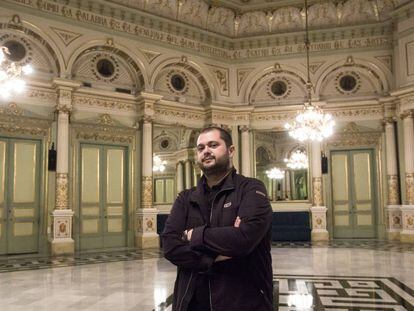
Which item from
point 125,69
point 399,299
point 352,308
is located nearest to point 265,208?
point 352,308

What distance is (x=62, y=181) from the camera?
9930 mm

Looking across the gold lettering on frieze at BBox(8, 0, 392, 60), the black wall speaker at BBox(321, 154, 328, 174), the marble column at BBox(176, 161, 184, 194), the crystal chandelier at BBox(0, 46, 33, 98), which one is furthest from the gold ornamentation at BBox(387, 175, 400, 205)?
the crystal chandelier at BBox(0, 46, 33, 98)

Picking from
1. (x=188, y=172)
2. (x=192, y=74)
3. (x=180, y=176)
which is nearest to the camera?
(x=192, y=74)

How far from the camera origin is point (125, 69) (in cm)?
1145

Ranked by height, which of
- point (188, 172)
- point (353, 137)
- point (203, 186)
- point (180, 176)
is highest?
point (353, 137)

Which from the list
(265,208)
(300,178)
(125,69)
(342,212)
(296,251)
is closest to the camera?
(265,208)

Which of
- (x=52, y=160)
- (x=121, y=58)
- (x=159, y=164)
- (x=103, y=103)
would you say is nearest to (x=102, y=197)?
(x=52, y=160)

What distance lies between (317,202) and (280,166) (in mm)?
4176

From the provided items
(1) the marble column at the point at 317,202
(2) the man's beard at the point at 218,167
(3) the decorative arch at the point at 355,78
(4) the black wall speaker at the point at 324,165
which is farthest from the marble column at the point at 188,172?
(2) the man's beard at the point at 218,167

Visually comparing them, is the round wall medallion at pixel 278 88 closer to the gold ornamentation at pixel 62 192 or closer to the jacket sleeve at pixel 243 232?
the gold ornamentation at pixel 62 192

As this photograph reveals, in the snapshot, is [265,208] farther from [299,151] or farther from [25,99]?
[299,151]

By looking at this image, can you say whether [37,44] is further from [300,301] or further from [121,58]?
[300,301]

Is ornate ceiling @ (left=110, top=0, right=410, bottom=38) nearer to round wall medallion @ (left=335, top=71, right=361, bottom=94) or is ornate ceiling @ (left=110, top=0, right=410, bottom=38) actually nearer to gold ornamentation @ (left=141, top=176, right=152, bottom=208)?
round wall medallion @ (left=335, top=71, right=361, bottom=94)

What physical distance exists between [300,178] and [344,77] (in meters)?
4.36
